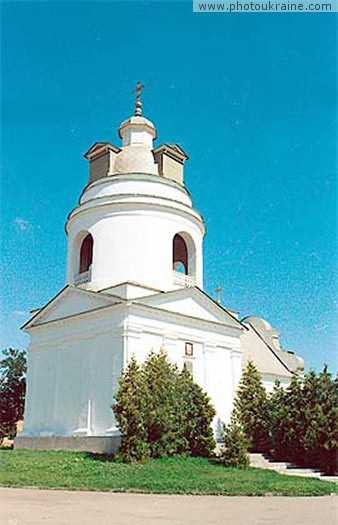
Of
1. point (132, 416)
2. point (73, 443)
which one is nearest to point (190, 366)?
point (73, 443)

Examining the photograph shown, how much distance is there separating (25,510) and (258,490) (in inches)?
235

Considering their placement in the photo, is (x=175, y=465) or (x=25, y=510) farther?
(x=175, y=465)

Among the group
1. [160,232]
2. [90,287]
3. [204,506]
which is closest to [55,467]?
[204,506]

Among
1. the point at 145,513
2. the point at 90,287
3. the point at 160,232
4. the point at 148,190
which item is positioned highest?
the point at 148,190

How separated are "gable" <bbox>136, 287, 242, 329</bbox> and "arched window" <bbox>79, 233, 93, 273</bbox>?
556cm

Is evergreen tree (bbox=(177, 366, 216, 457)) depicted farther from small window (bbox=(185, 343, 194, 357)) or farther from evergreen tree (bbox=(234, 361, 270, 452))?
small window (bbox=(185, 343, 194, 357))

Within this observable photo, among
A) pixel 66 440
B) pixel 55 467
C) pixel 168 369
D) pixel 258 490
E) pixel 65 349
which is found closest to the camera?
pixel 258 490

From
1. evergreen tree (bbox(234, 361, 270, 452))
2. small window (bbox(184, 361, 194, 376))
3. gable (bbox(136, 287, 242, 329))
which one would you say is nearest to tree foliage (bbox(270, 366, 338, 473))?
evergreen tree (bbox(234, 361, 270, 452))

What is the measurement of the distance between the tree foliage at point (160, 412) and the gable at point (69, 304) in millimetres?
3334

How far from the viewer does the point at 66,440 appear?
76.4 feet

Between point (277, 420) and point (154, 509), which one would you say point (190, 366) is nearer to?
point (277, 420)

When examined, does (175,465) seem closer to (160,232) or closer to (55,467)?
(55,467)

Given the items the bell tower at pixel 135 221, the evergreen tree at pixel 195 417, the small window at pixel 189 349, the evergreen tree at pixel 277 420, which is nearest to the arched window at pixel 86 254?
the bell tower at pixel 135 221

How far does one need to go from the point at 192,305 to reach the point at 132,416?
7092mm
